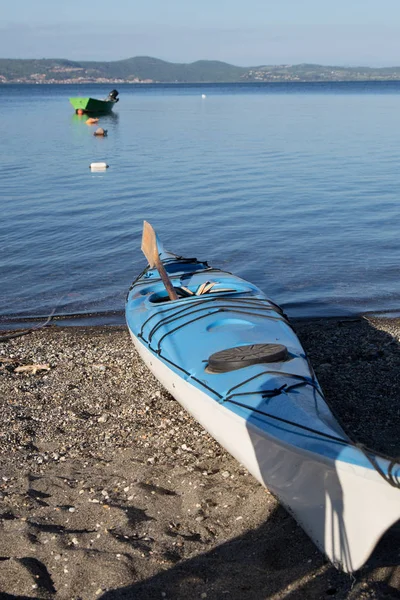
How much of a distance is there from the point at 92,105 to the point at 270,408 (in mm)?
56825

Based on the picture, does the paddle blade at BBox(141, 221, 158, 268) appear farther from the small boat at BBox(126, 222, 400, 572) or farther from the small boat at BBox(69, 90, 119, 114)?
the small boat at BBox(69, 90, 119, 114)

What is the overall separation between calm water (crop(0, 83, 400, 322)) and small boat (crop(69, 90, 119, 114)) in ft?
75.8

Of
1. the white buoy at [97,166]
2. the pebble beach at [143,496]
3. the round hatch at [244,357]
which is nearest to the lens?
the pebble beach at [143,496]

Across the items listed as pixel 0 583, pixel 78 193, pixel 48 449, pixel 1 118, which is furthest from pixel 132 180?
pixel 1 118

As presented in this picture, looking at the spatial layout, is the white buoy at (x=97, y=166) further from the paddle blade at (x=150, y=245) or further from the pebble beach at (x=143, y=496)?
the pebble beach at (x=143, y=496)

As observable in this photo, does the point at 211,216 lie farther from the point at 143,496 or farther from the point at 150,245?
the point at 143,496

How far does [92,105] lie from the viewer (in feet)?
193

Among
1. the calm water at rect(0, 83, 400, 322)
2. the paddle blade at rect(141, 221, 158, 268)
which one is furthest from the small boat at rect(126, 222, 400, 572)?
the calm water at rect(0, 83, 400, 322)

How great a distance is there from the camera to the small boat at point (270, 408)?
15.4 feet

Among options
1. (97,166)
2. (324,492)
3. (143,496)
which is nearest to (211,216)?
(97,166)

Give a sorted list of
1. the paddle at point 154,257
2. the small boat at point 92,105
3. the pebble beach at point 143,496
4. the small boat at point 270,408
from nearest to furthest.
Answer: the small boat at point 270,408 → the pebble beach at point 143,496 → the paddle at point 154,257 → the small boat at point 92,105

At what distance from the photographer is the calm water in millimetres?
13244

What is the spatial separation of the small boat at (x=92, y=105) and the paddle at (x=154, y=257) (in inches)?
1953

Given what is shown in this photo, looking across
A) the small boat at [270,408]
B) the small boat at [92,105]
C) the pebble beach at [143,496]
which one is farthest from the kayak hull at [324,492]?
the small boat at [92,105]
